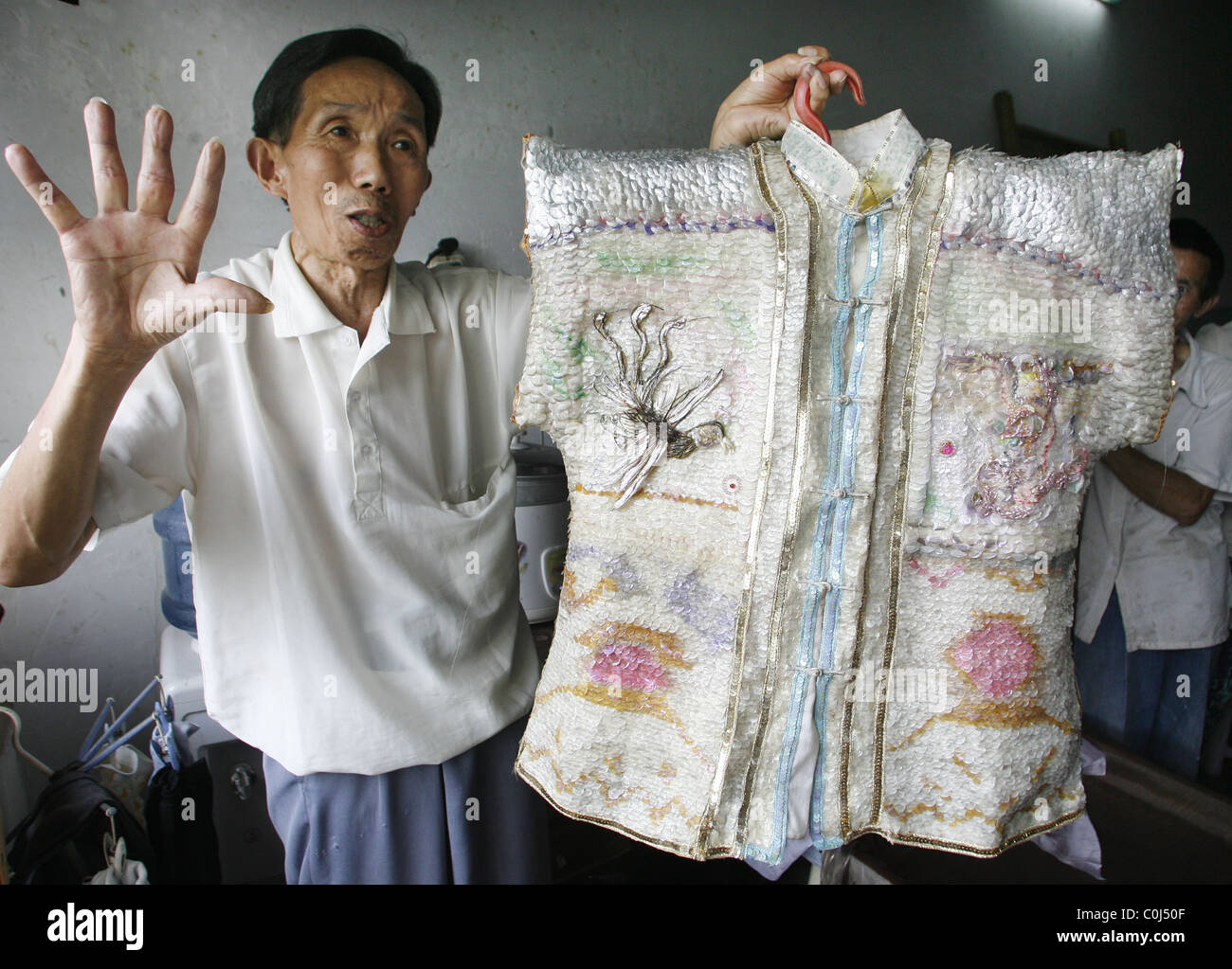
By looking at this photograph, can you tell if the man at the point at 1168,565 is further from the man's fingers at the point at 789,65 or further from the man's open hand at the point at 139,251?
the man's open hand at the point at 139,251

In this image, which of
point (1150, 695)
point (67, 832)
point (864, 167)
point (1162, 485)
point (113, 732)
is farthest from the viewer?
point (1150, 695)

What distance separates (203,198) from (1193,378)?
54.5 inches

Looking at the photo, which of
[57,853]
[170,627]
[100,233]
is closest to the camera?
[100,233]

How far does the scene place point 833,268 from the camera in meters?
0.67

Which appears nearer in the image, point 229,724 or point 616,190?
point 616,190

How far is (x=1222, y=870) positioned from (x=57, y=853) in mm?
1633

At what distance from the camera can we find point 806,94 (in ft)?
2.31

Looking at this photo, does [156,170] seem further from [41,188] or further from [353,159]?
[353,159]

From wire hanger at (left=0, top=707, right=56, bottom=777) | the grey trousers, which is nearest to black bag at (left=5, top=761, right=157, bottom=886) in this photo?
wire hanger at (left=0, top=707, right=56, bottom=777)

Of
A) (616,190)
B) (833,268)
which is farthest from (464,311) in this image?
(833,268)

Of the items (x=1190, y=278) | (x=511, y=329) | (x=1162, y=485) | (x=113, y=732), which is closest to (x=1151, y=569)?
(x=1162, y=485)

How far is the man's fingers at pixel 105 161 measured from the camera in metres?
0.58

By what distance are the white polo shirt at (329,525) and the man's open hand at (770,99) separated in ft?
1.01
